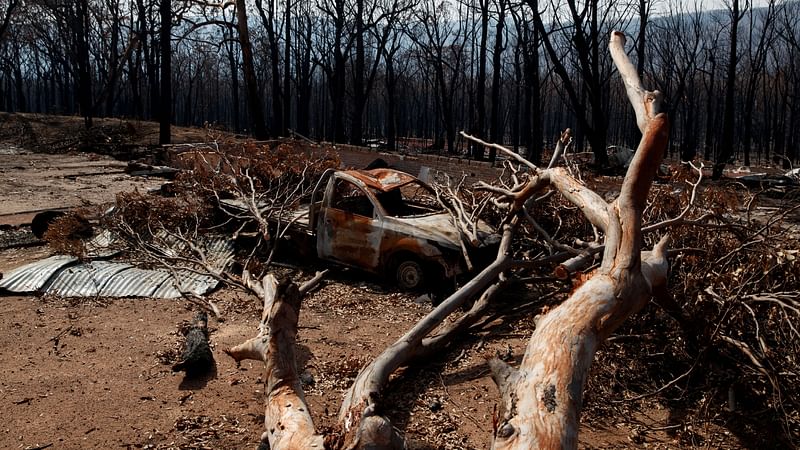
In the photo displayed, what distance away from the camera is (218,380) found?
5891 millimetres

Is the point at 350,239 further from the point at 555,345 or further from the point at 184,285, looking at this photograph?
the point at 555,345

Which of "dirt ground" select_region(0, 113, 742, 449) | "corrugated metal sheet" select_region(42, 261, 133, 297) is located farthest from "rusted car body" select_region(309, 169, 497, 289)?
"corrugated metal sheet" select_region(42, 261, 133, 297)

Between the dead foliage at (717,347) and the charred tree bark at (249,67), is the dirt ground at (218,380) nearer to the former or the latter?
the dead foliage at (717,347)

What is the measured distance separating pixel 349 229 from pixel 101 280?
3.15 m

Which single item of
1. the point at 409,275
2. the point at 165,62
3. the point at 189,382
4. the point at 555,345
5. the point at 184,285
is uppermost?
the point at 165,62

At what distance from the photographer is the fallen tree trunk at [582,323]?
9.70 ft

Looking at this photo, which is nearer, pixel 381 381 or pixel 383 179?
pixel 381 381

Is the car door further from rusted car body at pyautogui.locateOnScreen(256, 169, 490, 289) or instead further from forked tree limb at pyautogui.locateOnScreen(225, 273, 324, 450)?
forked tree limb at pyautogui.locateOnScreen(225, 273, 324, 450)

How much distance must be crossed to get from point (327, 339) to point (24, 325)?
3.22 meters

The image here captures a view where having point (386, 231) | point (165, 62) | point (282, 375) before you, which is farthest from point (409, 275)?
point (165, 62)

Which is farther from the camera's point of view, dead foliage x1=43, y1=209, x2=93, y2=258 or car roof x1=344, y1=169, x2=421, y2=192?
car roof x1=344, y1=169, x2=421, y2=192

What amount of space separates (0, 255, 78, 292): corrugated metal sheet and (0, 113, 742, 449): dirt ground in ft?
0.66

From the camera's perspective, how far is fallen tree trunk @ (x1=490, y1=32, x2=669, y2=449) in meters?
2.96

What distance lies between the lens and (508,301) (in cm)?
802
